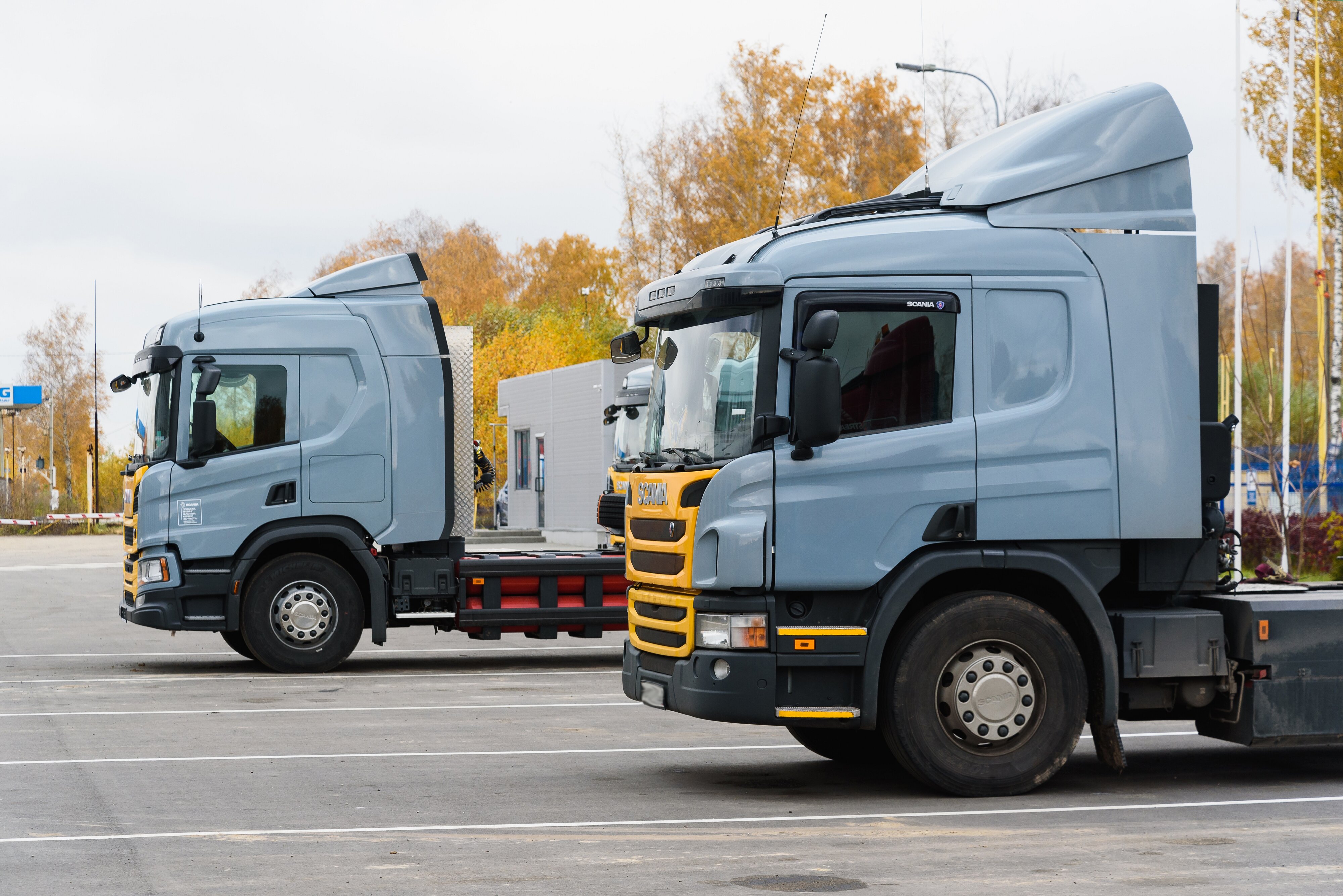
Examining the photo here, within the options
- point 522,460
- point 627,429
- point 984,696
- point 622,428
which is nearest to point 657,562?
point 984,696

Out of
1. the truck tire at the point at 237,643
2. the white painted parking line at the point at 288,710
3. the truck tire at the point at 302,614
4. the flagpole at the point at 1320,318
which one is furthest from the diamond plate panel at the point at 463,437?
the flagpole at the point at 1320,318

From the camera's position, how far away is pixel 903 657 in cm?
816

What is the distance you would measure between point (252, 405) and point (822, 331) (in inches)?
323

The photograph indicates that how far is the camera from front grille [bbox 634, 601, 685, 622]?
330 inches

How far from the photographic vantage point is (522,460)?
51312 millimetres

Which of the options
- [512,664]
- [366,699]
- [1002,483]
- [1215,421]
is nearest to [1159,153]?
[1215,421]

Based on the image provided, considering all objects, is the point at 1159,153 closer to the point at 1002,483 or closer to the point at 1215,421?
the point at 1215,421

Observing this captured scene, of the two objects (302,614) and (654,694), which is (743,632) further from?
(302,614)

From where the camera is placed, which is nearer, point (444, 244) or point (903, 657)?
point (903, 657)

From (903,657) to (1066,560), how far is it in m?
1.07

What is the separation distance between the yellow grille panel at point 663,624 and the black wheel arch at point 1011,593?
940 millimetres

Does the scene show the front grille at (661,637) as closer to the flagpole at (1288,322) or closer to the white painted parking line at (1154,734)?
the white painted parking line at (1154,734)

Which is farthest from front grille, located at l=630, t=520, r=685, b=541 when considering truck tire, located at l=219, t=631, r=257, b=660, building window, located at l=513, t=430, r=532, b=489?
building window, located at l=513, t=430, r=532, b=489

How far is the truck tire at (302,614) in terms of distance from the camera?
14.6m
